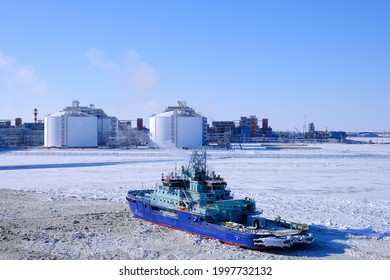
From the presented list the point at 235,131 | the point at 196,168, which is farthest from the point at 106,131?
the point at 196,168

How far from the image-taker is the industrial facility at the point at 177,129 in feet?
313

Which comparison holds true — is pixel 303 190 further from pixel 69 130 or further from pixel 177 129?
pixel 69 130

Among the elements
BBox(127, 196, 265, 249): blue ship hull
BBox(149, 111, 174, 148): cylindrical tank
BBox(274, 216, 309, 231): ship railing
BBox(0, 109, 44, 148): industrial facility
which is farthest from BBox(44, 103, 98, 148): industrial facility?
BBox(274, 216, 309, 231): ship railing

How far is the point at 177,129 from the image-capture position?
95.6m

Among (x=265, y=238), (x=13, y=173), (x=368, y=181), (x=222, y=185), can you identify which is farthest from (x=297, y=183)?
(x=13, y=173)

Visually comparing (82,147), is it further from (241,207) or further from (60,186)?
(241,207)

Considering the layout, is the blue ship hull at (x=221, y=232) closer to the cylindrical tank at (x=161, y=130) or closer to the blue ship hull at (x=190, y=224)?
the blue ship hull at (x=190, y=224)

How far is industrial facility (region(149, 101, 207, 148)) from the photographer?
313ft

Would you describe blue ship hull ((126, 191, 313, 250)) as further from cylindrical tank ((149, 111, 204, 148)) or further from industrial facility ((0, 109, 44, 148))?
industrial facility ((0, 109, 44, 148))

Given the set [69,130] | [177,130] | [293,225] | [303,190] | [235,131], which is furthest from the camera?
[235,131]

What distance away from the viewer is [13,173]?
4719 centimetres

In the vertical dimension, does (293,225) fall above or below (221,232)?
above

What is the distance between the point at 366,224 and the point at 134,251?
1223 centimetres

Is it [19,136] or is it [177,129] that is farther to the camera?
[19,136]
